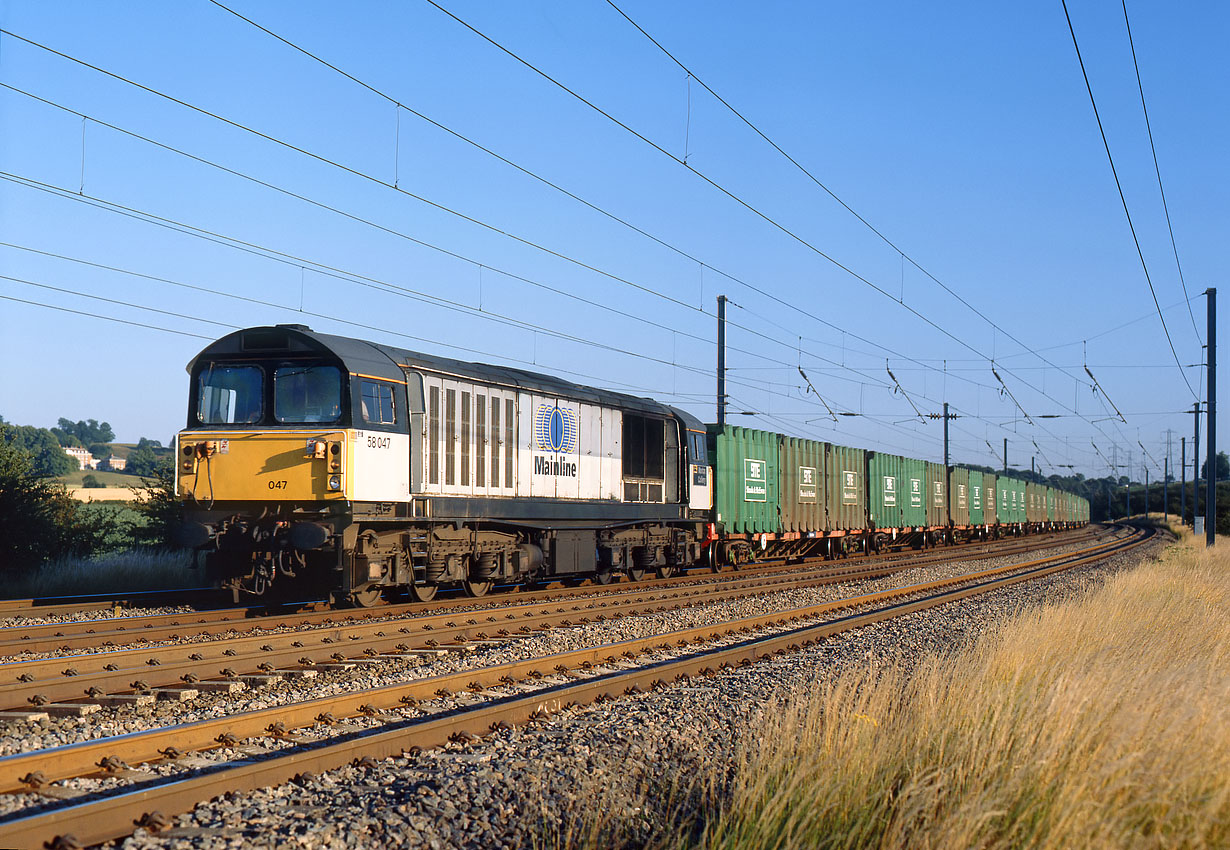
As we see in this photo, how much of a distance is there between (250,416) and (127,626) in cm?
319

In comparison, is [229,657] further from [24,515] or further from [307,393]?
[24,515]

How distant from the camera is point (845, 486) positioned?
104 feet

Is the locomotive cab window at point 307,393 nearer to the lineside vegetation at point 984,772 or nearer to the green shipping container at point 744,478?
the lineside vegetation at point 984,772

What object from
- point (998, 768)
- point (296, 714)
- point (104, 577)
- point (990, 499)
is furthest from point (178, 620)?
point (990, 499)

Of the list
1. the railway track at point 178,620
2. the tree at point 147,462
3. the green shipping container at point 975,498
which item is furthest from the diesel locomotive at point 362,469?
the green shipping container at point 975,498

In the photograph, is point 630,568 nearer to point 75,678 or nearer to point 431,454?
point 431,454

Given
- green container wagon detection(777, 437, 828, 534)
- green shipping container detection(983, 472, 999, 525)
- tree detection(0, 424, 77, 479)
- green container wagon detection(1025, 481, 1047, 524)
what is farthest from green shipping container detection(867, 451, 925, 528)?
tree detection(0, 424, 77, 479)

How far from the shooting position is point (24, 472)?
19188 mm

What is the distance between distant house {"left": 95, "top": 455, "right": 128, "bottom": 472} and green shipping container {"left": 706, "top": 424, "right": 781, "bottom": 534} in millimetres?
97230

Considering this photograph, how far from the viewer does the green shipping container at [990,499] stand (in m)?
47.9

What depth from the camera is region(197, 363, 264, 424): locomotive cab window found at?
1369cm

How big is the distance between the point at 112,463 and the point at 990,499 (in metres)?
95.8

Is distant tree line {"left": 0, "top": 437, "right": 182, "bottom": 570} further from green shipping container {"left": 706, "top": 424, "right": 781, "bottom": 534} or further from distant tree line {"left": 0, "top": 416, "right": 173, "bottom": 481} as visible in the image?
green shipping container {"left": 706, "top": 424, "right": 781, "bottom": 534}

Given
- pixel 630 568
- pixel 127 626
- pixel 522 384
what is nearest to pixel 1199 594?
pixel 630 568
